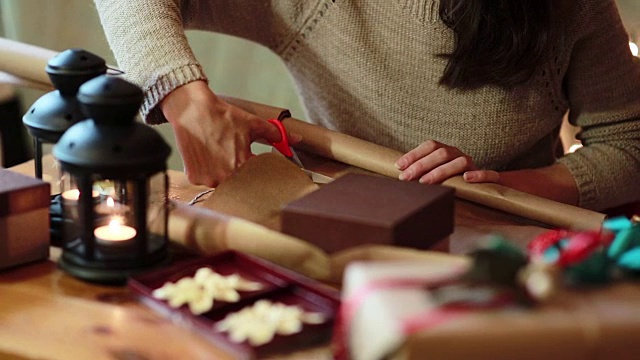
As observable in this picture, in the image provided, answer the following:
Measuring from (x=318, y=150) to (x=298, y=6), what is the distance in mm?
327

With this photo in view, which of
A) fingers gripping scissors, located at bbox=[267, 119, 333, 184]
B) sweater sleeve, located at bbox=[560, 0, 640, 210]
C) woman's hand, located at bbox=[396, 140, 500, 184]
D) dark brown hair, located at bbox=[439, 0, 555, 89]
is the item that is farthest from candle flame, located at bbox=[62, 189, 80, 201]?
sweater sleeve, located at bbox=[560, 0, 640, 210]

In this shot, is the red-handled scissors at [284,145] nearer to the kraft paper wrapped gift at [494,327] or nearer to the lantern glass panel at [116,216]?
the lantern glass panel at [116,216]

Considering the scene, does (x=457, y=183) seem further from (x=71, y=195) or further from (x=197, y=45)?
(x=197, y=45)

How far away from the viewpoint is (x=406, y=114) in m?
1.35

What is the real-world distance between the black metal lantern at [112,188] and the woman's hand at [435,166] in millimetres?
352

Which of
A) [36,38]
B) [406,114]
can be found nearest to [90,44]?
[36,38]

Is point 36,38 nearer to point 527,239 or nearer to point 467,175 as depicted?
point 467,175

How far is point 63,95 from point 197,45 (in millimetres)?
1219

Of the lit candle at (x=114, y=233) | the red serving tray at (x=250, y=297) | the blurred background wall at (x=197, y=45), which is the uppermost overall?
the lit candle at (x=114, y=233)

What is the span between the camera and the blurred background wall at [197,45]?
2.10 metres

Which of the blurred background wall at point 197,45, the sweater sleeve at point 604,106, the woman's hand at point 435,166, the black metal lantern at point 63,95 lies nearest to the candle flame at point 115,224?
the black metal lantern at point 63,95

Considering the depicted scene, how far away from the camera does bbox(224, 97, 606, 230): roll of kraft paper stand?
40.9 inches

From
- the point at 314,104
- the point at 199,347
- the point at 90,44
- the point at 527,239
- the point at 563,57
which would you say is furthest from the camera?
the point at 90,44

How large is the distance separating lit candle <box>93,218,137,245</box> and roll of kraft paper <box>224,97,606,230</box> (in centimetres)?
35
